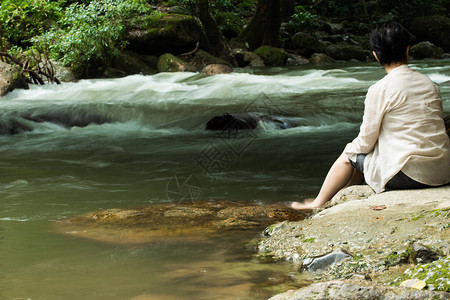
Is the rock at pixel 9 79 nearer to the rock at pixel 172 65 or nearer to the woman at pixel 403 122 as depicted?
the rock at pixel 172 65

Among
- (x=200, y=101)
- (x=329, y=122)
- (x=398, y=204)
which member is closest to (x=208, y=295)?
(x=398, y=204)

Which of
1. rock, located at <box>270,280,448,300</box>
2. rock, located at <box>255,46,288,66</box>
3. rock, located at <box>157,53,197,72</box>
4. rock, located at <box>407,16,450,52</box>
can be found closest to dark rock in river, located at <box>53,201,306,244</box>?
rock, located at <box>270,280,448,300</box>

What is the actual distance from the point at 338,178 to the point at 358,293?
87.1 inches

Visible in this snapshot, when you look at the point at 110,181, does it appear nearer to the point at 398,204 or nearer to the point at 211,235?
the point at 211,235

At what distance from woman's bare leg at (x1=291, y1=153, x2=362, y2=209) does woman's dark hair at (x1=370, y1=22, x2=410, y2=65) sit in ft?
2.78

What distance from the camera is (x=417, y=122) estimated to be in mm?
3439

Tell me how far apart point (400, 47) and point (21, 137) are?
7.66m

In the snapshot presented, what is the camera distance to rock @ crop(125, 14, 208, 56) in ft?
55.9

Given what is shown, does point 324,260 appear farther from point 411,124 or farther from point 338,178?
point 338,178

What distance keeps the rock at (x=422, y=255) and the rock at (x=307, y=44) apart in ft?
66.6

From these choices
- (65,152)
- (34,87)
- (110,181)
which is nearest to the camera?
(110,181)

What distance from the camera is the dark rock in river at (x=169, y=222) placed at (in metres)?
3.61

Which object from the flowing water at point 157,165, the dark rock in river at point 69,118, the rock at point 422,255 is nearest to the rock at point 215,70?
the flowing water at point 157,165

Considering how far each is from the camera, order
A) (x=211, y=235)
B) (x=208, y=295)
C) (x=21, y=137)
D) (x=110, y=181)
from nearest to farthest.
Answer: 1. (x=208, y=295)
2. (x=211, y=235)
3. (x=110, y=181)
4. (x=21, y=137)
